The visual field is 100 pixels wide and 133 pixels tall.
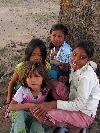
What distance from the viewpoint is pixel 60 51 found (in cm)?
338

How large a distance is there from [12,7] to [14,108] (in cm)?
763

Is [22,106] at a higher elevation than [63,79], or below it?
below

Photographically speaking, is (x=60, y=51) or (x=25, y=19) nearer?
Answer: (x=60, y=51)

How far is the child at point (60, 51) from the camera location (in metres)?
3.30

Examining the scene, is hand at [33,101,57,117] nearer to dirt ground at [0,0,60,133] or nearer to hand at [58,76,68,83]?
hand at [58,76,68,83]

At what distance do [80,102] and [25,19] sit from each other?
6.34m

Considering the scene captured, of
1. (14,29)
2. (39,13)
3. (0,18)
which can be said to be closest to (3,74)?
(14,29)

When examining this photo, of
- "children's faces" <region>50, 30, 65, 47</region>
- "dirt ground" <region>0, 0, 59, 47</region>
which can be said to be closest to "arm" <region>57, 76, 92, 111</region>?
"children's faces" <region>50, 30, 65, 47</region>

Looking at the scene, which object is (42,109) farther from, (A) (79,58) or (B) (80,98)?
(A) (79,58)

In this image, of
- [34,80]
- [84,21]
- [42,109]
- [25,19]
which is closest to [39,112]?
[42,109]

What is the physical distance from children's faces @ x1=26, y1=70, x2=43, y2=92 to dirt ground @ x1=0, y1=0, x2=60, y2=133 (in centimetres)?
373

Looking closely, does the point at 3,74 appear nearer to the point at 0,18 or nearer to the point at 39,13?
the point at 0,18

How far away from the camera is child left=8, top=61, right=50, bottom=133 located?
2.70 m

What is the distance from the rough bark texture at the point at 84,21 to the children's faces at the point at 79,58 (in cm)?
87
